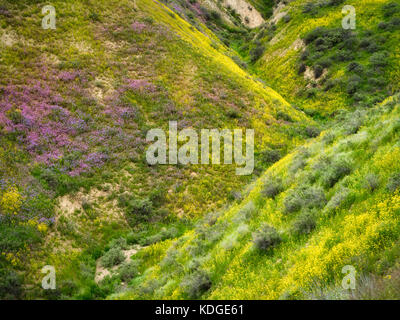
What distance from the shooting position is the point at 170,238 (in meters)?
15.8

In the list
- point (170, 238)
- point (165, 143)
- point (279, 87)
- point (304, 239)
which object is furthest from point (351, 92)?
point (304, 239)

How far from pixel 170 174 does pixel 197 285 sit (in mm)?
12639

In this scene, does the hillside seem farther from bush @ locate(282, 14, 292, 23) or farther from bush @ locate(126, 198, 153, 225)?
bush @ locate(282, 14, 292, 23)

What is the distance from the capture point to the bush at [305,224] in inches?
322

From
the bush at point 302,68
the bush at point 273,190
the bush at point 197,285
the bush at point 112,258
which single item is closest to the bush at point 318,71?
the bush at point 302,68

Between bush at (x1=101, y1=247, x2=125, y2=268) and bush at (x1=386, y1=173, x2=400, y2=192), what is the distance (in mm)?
11708

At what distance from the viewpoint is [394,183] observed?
7.11m

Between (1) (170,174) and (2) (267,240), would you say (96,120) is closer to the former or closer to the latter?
(1) (170,174)

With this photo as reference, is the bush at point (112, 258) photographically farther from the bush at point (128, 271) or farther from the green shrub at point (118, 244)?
the bush at point (128, 271)

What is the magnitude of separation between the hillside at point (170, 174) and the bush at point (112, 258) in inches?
2.6

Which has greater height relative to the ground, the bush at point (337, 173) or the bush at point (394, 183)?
the bush at point (337, 173)

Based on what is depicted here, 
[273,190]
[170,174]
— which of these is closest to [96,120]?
[170,174]

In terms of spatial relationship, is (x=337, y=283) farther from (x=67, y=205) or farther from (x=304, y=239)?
(x=67, y=205)

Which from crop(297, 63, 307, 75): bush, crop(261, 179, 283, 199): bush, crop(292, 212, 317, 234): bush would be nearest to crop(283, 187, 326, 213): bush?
crop(292, 212, 317, 234): bush
